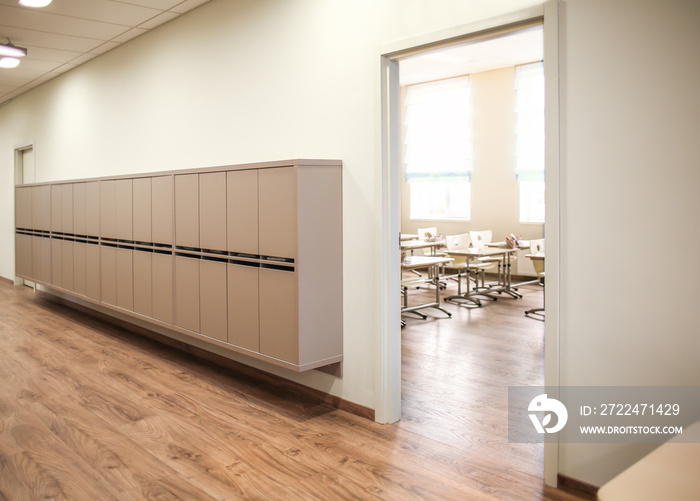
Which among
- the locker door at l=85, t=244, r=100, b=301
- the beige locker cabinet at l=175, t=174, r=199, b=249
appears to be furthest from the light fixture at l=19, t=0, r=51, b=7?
the locker door at l=85, t=244, r=100, b=301

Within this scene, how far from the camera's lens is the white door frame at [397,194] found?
2.65 meters

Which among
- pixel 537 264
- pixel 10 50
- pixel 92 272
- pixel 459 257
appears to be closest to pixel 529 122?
pixel 459 257

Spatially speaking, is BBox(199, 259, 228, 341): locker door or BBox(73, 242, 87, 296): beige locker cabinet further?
BBox(73, 242, 87, 296): beige locker cabinet

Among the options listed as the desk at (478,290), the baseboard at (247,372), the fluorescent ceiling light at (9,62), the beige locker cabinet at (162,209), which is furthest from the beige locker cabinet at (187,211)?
the desk at (478,290)

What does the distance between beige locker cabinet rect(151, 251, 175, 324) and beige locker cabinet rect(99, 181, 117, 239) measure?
97 centimetres

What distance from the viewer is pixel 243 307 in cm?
401

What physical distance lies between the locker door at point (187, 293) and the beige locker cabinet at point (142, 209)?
62cm

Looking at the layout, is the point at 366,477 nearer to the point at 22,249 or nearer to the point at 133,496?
the point at 133,496

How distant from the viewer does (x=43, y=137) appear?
8.49 m

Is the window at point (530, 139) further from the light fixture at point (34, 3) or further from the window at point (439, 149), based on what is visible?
the light fixture at point (34, 3)

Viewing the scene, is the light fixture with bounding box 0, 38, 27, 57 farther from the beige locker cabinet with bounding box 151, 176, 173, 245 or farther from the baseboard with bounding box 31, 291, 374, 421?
the baseboard with bounding box 31, 291, 374, 421

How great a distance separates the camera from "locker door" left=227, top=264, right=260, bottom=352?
390cm

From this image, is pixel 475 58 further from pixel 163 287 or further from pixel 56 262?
pixel 56 262

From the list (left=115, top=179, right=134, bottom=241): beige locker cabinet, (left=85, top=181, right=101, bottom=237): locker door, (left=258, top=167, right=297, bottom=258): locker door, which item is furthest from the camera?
(left=85, top=181, right=101, bottom=237): locker door
